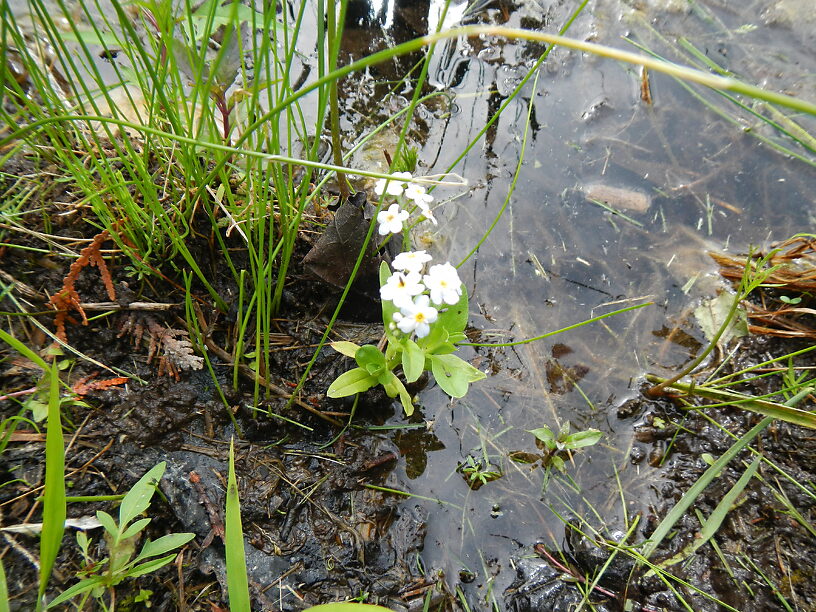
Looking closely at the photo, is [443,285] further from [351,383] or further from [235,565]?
[235,565]

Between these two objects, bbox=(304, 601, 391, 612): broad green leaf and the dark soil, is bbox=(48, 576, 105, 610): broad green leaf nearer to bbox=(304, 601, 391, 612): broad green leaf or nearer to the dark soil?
the dark soil

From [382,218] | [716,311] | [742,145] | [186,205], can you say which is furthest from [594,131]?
[186,205]

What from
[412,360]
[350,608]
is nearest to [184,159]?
[412,360]

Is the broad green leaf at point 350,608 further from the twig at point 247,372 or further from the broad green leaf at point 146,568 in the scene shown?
the twig at point 247,372

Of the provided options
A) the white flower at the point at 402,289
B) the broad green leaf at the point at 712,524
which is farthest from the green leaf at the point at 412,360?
the broad green leaf at the point at 712,524

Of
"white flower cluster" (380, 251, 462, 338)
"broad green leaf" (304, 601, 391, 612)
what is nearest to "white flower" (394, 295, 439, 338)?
"white flower cluster" (380, 251, 462, 338)

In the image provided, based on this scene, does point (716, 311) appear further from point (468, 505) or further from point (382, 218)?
point (382, 218)

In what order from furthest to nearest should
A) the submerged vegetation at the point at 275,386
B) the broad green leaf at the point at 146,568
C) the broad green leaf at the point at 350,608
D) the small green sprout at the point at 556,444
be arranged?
the small green sprout at the point at 556,444
the submerged vegetation at the point at 275,386
the broad green leaf at the point at 146,568
the broad green leaf at the point at 350,608
